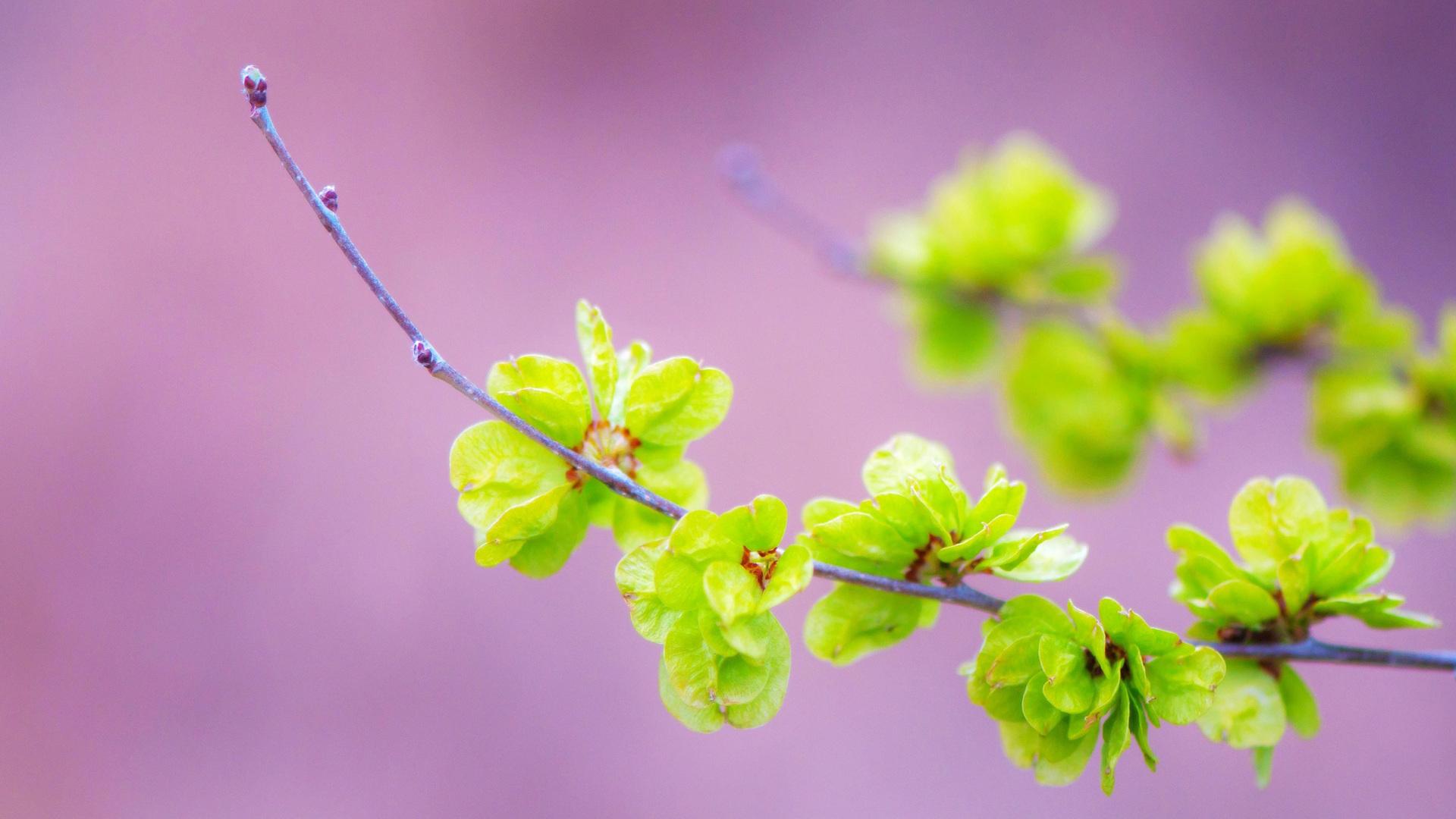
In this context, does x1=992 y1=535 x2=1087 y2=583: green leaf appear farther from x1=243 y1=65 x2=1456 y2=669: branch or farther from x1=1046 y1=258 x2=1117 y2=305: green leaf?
x1=1046 y1=258 x2=1117 y2=305: green leaf

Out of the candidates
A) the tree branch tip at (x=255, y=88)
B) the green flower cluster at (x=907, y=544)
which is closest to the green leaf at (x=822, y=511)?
the green flower cluster at (x=907, y=544)

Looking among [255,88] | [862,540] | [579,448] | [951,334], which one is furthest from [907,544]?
[951,334]

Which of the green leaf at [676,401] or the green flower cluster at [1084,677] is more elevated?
the green leaf at [676,401]

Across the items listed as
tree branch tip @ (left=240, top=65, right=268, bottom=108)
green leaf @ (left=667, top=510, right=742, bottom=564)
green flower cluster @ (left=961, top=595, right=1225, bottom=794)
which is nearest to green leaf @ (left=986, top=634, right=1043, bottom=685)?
green flower cluster @ (left=961, top=595, right=1225, bottom=794)

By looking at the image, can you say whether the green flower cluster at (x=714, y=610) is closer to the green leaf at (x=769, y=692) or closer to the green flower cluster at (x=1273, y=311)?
the green leaf at (x=769, y=692)

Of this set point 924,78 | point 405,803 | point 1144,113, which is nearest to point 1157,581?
point 1144,113

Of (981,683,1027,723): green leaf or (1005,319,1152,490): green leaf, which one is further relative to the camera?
(1005,319,1152,490): green leaf
